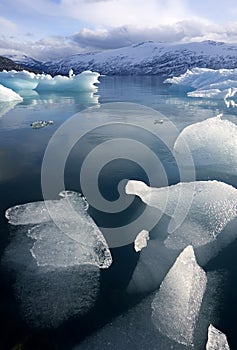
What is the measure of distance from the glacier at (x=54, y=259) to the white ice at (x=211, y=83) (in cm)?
1730

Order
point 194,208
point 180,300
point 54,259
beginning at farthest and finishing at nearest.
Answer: point 194,208
point 54,259
point 180,300

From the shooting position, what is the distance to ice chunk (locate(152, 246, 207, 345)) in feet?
8.86

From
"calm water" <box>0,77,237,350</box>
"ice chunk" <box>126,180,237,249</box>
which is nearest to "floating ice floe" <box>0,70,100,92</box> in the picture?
"calm water" <box>0,77,237,350</box>

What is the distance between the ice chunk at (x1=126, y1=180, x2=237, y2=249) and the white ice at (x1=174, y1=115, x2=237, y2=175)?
175 centimetres

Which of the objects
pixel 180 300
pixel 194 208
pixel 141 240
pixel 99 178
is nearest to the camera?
pixel 180 300

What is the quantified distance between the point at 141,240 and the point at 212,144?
11.8 feet

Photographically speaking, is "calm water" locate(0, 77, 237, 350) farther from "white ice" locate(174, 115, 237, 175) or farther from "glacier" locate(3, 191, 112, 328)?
"white ice" locate(174, 115, 237, 175)

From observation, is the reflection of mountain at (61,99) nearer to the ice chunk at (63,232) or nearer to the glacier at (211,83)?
the glacier at (211,83)

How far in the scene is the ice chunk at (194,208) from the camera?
393 cm

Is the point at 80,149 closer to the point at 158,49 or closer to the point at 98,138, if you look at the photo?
the point at 98,138

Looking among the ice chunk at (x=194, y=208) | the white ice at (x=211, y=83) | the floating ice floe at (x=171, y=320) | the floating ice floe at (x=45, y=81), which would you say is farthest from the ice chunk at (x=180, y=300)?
the floating ice floe at (x=45, y=81)

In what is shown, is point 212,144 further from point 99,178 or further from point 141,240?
point 141,240

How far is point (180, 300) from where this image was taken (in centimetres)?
296

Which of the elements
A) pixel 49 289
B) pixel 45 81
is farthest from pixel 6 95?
pixel 49 289
